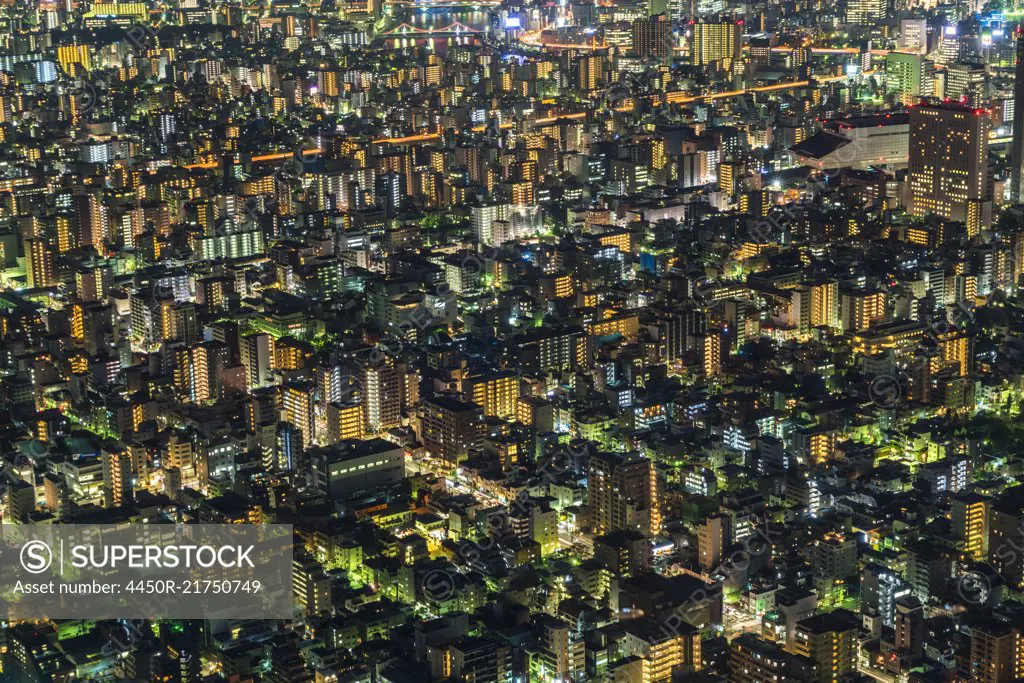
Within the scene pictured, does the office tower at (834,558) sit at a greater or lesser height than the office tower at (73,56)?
A: lesser

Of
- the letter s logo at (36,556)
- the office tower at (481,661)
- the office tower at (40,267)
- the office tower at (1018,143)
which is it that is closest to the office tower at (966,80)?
the office tower at (1018,143)

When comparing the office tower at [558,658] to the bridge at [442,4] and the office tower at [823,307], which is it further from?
the bridge at [442,4]

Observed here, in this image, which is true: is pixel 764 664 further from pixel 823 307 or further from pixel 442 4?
pixel 442 4

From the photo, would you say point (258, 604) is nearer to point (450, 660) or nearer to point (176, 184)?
point (450, 660)

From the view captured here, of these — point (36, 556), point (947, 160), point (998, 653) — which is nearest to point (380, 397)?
point (36, 556)

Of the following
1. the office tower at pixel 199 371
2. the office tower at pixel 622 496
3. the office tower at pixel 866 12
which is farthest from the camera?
the office tower at pixel 866 12

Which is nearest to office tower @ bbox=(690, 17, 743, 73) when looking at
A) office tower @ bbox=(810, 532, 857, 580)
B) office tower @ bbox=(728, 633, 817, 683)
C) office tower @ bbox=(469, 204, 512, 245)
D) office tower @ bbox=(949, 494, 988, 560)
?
office tower @ bbox=(469, 204, 512, 245)

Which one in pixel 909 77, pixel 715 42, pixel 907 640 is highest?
pixel 715 42
